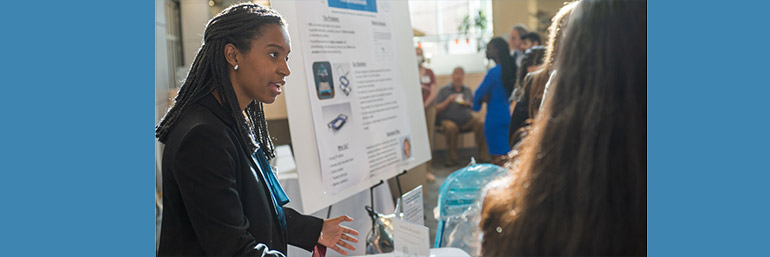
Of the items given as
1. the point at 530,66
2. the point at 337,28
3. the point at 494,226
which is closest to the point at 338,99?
the point at 337,28

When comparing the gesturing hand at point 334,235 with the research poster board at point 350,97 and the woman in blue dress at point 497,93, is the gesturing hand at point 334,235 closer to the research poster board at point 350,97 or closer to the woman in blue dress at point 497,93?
the research poster board at point 350,97

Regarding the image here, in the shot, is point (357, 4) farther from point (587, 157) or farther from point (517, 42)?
point (587, 157)

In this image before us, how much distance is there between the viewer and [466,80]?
1.70 meters

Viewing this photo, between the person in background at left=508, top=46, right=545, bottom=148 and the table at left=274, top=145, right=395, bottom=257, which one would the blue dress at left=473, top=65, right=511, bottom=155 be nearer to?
the person in background at left=508, top=46, right=545, bottom=148

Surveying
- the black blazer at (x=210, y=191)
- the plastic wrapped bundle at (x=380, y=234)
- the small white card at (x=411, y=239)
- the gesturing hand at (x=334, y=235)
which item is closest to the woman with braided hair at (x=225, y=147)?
the black blazer at (x=210, y=191)

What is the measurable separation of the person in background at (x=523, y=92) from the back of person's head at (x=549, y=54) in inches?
1.1

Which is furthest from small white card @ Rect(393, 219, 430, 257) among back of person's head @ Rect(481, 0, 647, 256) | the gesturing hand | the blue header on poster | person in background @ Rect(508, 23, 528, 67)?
the blue header on poster

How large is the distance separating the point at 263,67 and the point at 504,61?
2.42 feet

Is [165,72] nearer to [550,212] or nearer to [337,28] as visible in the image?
[337,28]

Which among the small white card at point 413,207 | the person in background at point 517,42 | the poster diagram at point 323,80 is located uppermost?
the person in background at point 517,42

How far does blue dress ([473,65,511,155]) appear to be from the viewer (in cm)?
161

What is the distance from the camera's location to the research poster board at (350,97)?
5.62 ft

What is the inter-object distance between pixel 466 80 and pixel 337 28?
422mm

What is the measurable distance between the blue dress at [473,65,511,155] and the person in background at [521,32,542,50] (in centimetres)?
11
